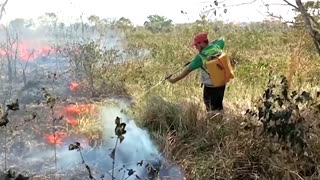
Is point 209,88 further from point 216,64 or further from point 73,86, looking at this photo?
point 73,86

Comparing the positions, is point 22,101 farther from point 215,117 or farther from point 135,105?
point 215,117

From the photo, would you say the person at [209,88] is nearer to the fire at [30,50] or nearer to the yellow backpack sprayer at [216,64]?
the yellow backpack sprayer at [216,64]

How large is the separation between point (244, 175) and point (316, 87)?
272cm

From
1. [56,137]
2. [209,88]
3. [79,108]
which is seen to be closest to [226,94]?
[209,88]

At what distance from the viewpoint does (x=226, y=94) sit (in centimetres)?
748

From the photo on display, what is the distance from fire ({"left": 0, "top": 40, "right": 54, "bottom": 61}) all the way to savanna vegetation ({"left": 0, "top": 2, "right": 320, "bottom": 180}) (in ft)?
0.74

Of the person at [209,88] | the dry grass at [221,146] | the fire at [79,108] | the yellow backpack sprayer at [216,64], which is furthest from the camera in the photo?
the fire at [79,108]

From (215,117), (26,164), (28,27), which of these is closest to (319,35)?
(215,117)

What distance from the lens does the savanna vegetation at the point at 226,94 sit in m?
4.80

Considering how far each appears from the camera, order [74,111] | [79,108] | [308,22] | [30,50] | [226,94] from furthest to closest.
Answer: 1. [30,50]
2. [226,94]
3. [79,108]
4. [74,111]
5. [308,22]

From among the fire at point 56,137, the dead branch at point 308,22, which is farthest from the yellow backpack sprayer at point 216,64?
the fire at point 56,137

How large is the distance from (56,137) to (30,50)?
3817mm

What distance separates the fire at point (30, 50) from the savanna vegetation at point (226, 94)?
0.74 ft

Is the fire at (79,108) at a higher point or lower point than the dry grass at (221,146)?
lower
